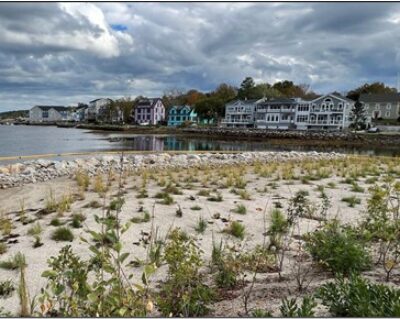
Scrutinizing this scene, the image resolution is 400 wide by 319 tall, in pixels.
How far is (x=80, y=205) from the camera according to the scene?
793 cm

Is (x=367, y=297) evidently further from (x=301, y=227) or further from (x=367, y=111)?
(x=367, y=111)

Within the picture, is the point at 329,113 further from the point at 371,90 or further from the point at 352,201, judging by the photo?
the point at 352,201

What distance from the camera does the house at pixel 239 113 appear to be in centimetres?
9125

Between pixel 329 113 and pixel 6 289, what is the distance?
3214 inches

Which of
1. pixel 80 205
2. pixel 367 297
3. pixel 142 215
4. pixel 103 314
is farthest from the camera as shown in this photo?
pixel 80 205

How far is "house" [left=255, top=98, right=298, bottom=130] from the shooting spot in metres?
84.1

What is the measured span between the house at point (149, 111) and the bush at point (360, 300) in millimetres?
112842

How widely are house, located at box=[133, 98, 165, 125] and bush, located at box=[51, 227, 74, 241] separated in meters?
110

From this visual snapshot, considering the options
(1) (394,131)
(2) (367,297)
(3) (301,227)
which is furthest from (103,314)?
(1) (394,131)

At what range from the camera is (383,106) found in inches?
3241

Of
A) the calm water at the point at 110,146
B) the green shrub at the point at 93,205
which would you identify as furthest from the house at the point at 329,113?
the green shrub at the point at 93,205

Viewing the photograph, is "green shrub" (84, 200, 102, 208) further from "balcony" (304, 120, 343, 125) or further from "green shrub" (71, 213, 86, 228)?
"balcony" (304, 120, 343, 125)

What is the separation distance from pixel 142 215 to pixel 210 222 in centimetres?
130

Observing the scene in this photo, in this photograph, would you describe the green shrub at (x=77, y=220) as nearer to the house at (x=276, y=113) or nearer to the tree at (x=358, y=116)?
the tree at (x=358, y=116)
